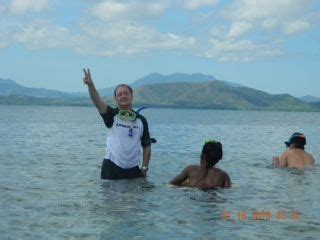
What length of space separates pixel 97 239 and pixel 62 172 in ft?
34.4

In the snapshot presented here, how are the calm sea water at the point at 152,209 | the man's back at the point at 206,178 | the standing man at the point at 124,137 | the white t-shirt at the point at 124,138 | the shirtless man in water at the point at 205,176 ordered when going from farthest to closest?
the man's back at the point at 206,178 → the shirtless man in water at the point at 205,176 → the white t-shirt at the point at 124,138 → the standing man at the point at 124,137 → the calm sea water at the point at 152,209

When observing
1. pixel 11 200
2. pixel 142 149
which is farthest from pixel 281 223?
pixel 11 200

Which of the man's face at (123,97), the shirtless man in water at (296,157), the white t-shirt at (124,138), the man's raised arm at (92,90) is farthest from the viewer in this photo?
the shirtless man in water at (296,157)

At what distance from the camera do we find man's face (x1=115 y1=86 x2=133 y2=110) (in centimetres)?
1177

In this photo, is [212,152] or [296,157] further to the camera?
[296,157]

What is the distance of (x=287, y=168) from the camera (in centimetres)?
1920

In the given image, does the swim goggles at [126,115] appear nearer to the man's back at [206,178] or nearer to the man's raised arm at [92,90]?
the man's raised arm at [92,90]

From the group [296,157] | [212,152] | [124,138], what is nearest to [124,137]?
[124,138]

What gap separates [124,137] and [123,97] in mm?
890

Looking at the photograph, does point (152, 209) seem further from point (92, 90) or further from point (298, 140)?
point (298, 140)

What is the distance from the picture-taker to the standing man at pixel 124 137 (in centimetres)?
1190

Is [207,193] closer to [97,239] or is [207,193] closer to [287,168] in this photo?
[97,239]

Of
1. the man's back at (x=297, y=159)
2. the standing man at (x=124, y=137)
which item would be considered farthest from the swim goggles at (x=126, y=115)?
the man's back at (x=297, y=159)

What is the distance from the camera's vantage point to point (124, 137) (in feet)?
39.8
